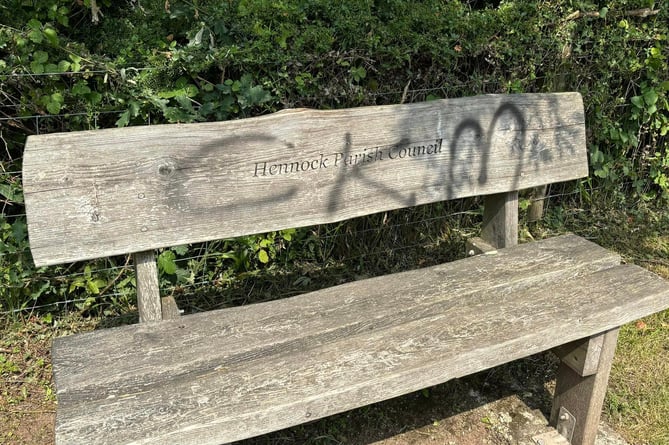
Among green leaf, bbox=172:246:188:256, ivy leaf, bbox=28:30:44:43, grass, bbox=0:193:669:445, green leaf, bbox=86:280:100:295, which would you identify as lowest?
grass, bbox=0:193:669:445

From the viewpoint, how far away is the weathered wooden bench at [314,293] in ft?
5.98

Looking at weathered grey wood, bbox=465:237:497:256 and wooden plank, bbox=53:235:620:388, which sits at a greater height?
wooden plank, bbox=53:235:620:388

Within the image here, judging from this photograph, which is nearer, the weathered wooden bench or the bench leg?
the weathered wooden bench

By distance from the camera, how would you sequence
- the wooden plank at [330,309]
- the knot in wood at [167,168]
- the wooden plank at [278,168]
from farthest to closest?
the knot in wood at [167,168], the wooden plank at [278,168], the wooden plank at [330,309]

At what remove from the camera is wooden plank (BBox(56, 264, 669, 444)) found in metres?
1.69

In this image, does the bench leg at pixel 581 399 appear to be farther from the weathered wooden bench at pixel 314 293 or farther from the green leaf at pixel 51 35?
the green leaf at pixel 51 35

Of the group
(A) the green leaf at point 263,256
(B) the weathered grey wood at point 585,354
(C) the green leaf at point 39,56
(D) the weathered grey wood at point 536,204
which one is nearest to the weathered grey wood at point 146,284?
(C) the green leaf at point 39,56

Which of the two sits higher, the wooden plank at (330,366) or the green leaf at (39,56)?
the green leaf at (39,56)

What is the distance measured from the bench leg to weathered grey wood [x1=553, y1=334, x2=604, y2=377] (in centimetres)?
2

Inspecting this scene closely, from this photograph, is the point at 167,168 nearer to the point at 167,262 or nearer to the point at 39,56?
the point at 39,56

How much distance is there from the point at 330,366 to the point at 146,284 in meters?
0.75

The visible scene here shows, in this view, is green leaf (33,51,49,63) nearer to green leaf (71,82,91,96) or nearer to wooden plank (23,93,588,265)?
green leaf (71,82,91,96)

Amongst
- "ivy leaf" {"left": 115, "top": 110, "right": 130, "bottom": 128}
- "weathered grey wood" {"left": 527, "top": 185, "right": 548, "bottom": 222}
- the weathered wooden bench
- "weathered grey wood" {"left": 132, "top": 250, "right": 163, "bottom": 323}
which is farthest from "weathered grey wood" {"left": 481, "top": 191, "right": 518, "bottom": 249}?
"ivy leaf" {"left": 115, "top": 110, "right": 130, "bottom": 128}

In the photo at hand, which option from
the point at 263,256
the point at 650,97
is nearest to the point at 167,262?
the point at 263,256
